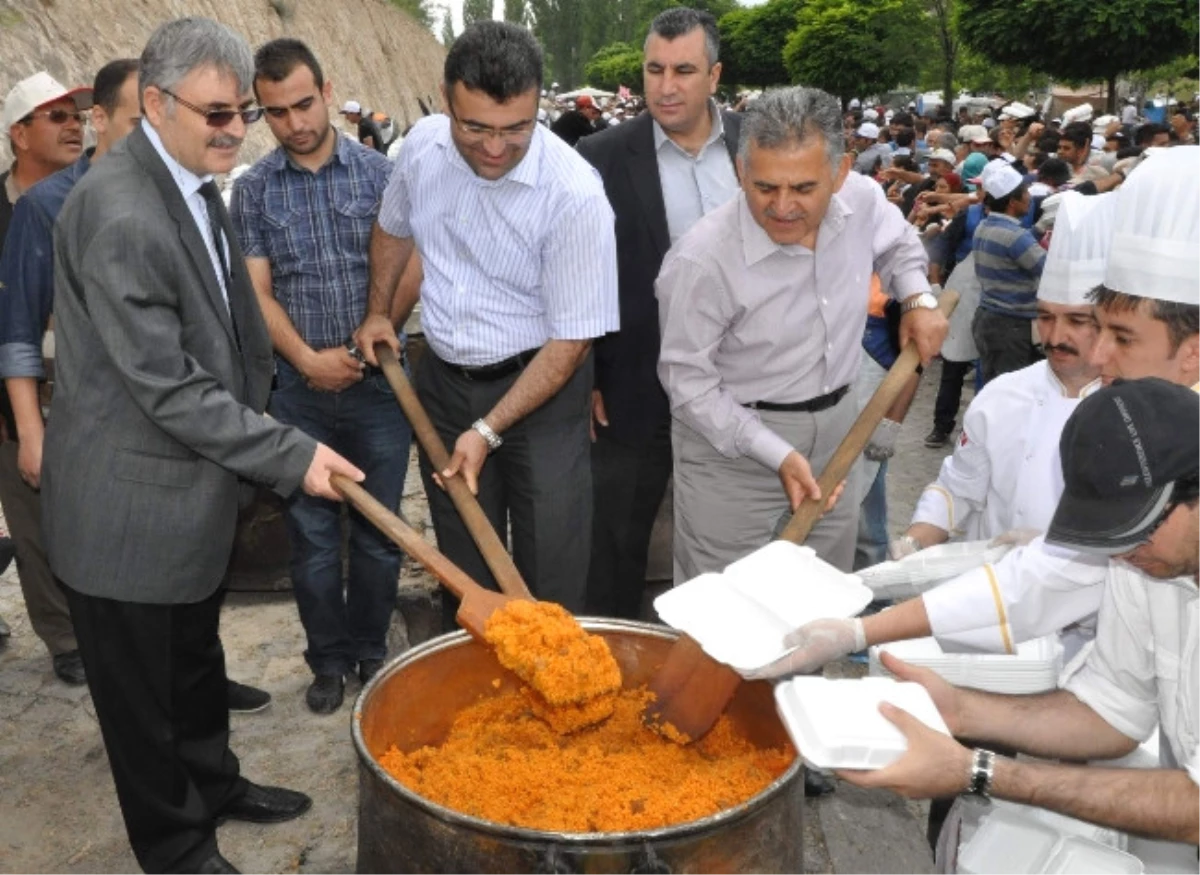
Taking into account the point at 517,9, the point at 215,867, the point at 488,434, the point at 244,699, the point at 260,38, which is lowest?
the point at 244,699

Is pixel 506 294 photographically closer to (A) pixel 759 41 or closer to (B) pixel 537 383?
(B) pixel 537 383

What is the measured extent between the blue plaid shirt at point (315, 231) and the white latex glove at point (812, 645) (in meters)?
2.11

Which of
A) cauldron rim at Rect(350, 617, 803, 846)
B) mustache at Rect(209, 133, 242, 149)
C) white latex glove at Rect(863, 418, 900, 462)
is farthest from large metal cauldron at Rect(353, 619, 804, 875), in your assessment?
white latex glove at Rect(863, 418, 900, 462)

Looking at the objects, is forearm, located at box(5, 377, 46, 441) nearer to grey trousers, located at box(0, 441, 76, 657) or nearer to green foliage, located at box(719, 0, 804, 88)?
grey trousers, located at box(0, 441, 76, 657)

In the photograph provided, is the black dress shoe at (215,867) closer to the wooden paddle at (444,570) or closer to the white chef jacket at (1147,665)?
the wooden paddle at (444,570)

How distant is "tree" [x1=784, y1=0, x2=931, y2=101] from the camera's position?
3534 centimetres

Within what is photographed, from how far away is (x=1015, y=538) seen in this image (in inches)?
107

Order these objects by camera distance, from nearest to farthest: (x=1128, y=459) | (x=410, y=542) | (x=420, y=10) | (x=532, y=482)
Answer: (x=1128, y=459)
(x=410, y=542)
(x=532, y=482)
(x=420, y=10)

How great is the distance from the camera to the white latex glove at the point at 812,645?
2.25m

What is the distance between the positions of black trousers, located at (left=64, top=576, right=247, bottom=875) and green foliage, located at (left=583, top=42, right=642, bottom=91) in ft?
200

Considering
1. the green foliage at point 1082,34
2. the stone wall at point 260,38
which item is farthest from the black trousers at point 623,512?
the green foliage at point 1082,34

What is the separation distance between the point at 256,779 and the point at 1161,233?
312cm

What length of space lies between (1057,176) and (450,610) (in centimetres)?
748

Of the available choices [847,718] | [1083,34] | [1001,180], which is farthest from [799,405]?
[1083,34]
